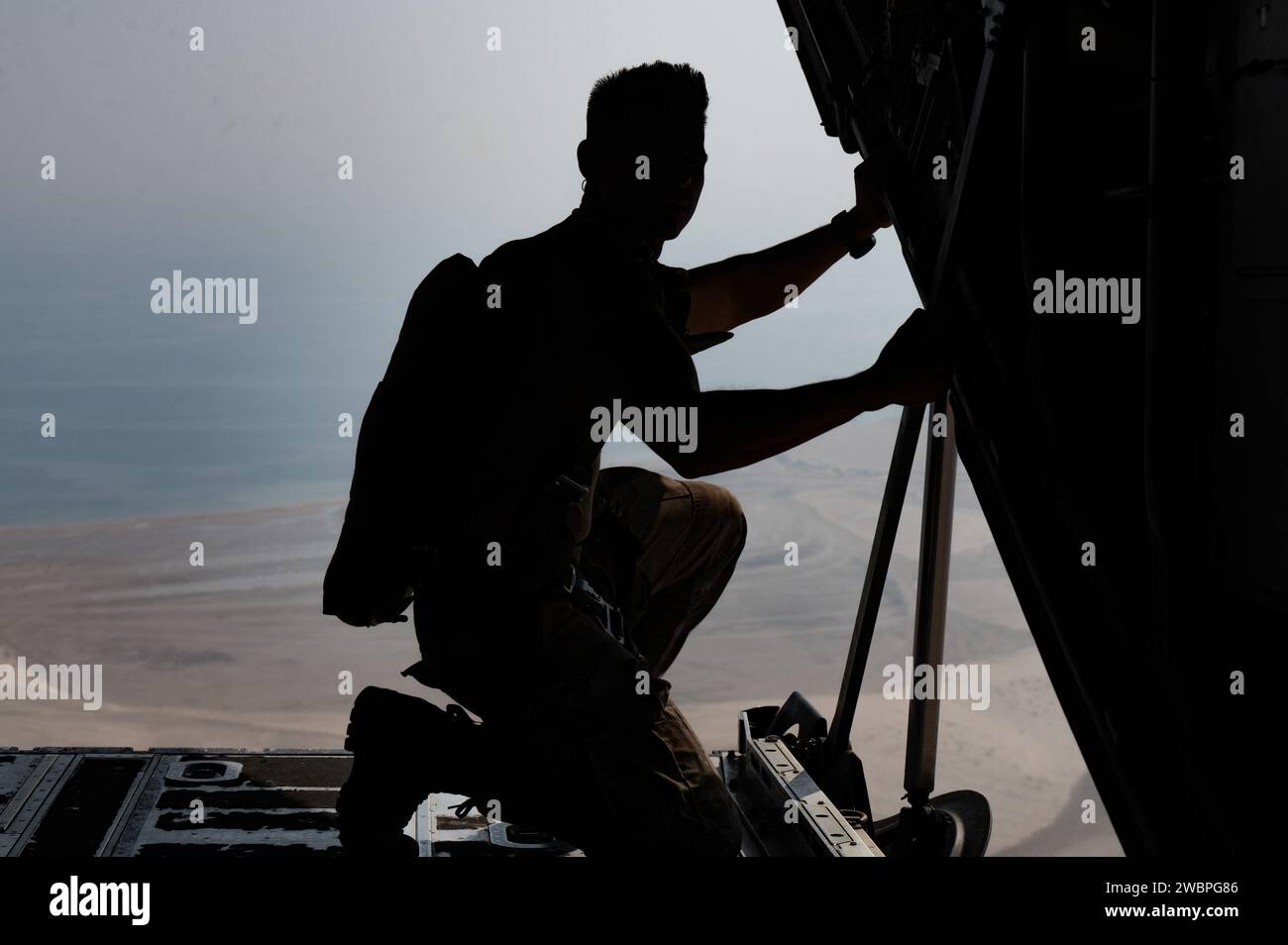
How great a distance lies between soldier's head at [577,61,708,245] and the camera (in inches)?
79.7

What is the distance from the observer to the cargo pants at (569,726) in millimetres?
1992

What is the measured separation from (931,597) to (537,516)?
1.10 meters

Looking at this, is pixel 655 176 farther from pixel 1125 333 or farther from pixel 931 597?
pixel 931 597

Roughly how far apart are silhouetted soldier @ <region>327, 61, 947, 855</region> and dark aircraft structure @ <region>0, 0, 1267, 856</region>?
421 mm

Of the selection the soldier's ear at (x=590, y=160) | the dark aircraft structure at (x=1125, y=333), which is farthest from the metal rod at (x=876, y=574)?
the soldier's ear at (x=590, y=160)

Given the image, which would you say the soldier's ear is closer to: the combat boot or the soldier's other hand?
the soldier's other hand

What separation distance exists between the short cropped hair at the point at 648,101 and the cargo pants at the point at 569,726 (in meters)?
0.73

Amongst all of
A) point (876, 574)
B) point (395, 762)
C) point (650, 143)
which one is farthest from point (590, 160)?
point (876, 574)

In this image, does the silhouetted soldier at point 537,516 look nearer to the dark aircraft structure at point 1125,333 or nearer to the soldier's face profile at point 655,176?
the soldier's face profile at point 655,176

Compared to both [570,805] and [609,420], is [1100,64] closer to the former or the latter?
[609,420]

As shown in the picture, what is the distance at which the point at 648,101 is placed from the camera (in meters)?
2.02

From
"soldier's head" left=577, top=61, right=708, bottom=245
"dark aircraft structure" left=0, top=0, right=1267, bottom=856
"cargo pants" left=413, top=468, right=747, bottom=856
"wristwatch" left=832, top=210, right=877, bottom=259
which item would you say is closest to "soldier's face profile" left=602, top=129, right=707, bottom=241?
"soldier's head" left=577, top=61, right=708, bottom=245

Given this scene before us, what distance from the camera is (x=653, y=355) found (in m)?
1.88

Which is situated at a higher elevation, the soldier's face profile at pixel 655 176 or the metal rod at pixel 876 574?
the soldier's face profile at pixel 655 176
